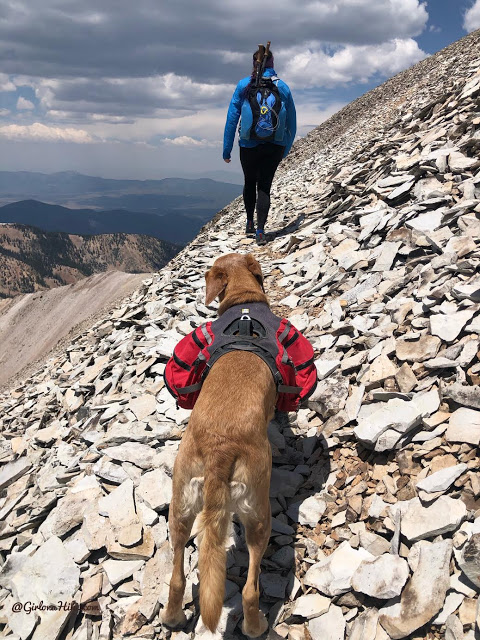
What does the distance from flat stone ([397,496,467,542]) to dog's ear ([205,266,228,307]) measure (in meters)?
3.14

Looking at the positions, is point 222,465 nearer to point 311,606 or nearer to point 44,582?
point 311,606

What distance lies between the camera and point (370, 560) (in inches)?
126

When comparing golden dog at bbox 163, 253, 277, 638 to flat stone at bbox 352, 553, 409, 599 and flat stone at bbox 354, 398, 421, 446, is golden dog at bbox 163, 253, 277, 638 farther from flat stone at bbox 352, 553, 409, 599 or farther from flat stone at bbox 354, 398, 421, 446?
flat stone at bbox 354, 398, 421, 446

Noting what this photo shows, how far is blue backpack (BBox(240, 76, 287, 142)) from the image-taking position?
372 inches

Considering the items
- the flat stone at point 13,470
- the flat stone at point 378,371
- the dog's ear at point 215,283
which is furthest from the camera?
the flat stone at point 13,470

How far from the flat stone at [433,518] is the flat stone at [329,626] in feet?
2.52

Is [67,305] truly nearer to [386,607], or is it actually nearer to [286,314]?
[286,314]

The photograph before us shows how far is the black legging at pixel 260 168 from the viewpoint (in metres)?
10.0

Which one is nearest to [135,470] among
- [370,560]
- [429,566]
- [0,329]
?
[370,560]

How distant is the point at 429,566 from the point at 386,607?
0.41 metres

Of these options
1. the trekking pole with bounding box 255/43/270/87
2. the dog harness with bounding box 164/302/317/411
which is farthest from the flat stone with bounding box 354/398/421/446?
the trekking pole with bounding box 255/43/270/87

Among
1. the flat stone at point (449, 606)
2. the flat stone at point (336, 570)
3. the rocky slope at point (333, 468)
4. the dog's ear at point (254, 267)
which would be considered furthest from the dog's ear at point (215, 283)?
the flat stone at point (449, 606)

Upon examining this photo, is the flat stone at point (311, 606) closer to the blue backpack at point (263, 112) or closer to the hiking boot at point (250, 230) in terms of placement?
the blue backpack at point (263, 112)

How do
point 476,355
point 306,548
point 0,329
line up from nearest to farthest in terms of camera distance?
point 306,548 < point 476,355 < point 0,329
